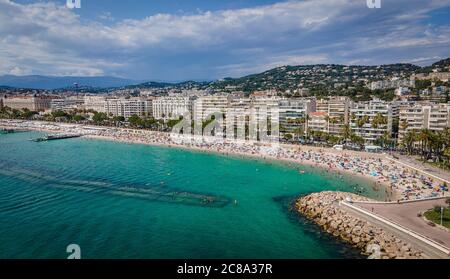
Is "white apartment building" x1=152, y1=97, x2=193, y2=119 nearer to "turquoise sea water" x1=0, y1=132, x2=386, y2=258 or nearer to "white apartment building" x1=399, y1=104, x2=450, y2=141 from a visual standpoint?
"turquoise sea water" x1=0, y1=132, x2=386, y2=258

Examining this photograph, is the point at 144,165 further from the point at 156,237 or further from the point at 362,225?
the point at 362,225

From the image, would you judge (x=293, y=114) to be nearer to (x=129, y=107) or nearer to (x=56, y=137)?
(x=56, y=137)

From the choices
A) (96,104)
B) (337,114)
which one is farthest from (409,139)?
(96,104)

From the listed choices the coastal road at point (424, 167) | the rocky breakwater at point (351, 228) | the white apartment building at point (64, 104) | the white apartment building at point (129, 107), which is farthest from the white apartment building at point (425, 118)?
the white apartment building at point (64, 104)

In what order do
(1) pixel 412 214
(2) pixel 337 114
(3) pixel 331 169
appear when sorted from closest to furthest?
(1) pixel 412 214
(3) pixel 331 169
(2) pixel 337 114

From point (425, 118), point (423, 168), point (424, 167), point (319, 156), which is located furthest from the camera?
point (425, 118)

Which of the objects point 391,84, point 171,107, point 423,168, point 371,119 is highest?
point 391,84
